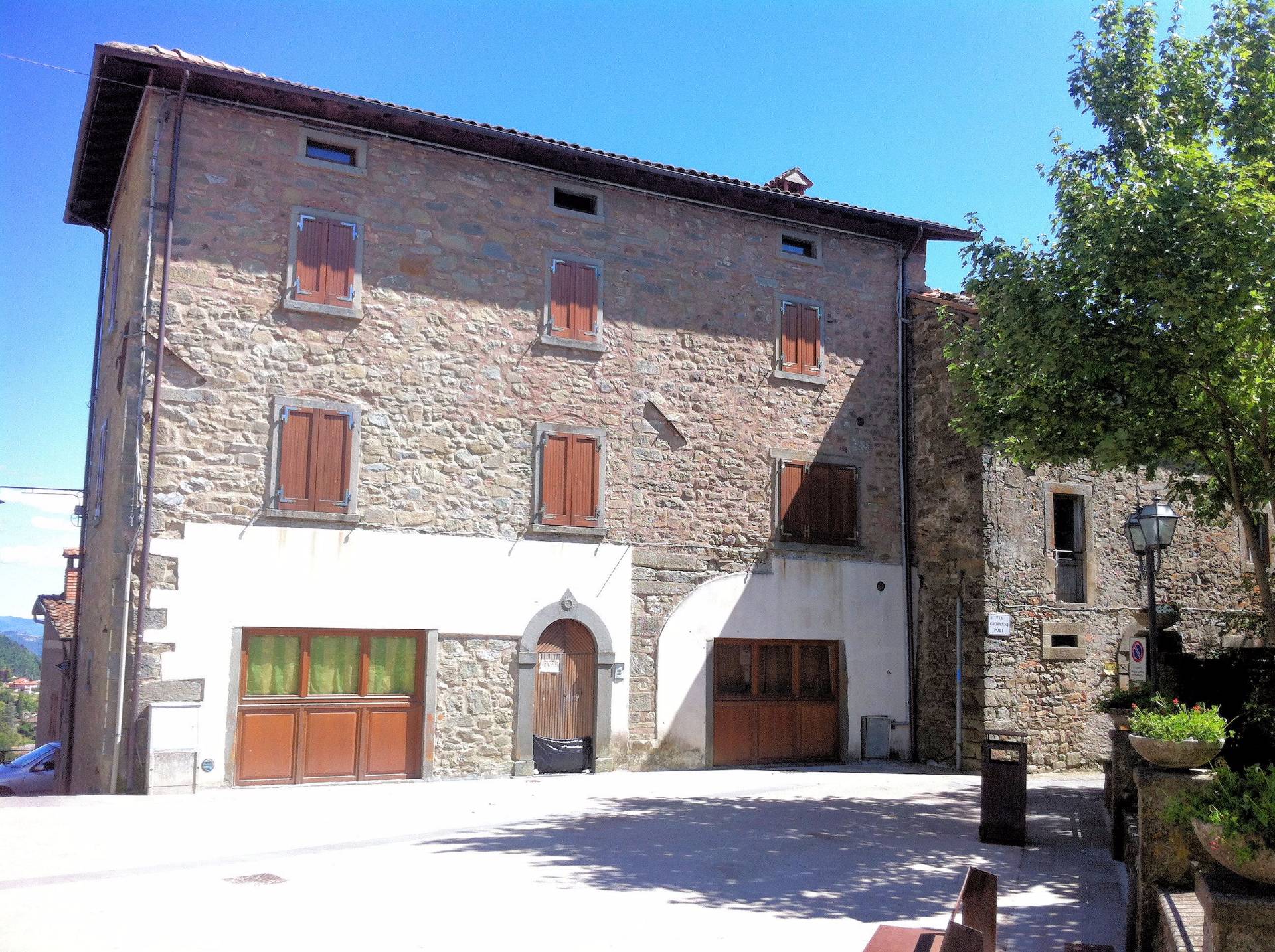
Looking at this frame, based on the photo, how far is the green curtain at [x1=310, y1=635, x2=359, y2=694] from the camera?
12.4 m

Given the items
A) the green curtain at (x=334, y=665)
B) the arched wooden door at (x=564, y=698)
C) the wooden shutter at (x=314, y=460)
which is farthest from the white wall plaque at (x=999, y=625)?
the wooden shutter at (x=314, y=460)

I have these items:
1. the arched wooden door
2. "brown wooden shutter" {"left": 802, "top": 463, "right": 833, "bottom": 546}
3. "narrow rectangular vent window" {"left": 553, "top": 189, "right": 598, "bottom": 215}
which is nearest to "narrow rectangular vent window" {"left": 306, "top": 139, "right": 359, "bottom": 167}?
"narrow rectangular vent window" {"left": 553, "top": 189, "right": 598, "bottom": 215}

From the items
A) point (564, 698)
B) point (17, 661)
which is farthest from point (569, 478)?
point (17, 661)

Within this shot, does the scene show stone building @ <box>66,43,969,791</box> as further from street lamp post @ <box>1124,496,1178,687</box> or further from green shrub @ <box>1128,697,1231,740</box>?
green shrub @ <box>1128,697,1231,740</box>

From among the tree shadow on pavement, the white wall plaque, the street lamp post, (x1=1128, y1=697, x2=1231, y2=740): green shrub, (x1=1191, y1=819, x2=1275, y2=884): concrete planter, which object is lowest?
the tree shadow on pavement

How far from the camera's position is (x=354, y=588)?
1256cm

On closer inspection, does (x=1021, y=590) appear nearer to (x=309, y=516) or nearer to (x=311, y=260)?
(x=309, y=516)

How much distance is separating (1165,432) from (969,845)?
13.5 ft

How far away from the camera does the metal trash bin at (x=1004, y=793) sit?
9086 millimetres

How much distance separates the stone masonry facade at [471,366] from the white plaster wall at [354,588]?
20cm

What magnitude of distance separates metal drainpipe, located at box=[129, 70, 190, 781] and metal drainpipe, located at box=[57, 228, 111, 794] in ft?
11.8

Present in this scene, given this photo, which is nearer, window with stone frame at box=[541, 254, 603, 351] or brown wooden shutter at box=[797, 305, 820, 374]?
window with stone frame at box=[541, 254, 603, 351]

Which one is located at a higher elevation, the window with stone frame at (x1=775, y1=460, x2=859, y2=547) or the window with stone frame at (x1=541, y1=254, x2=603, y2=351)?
the window with stone frame at (x1=541, y1=254, x2=603, y2=351)

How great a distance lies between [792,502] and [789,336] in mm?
2441
